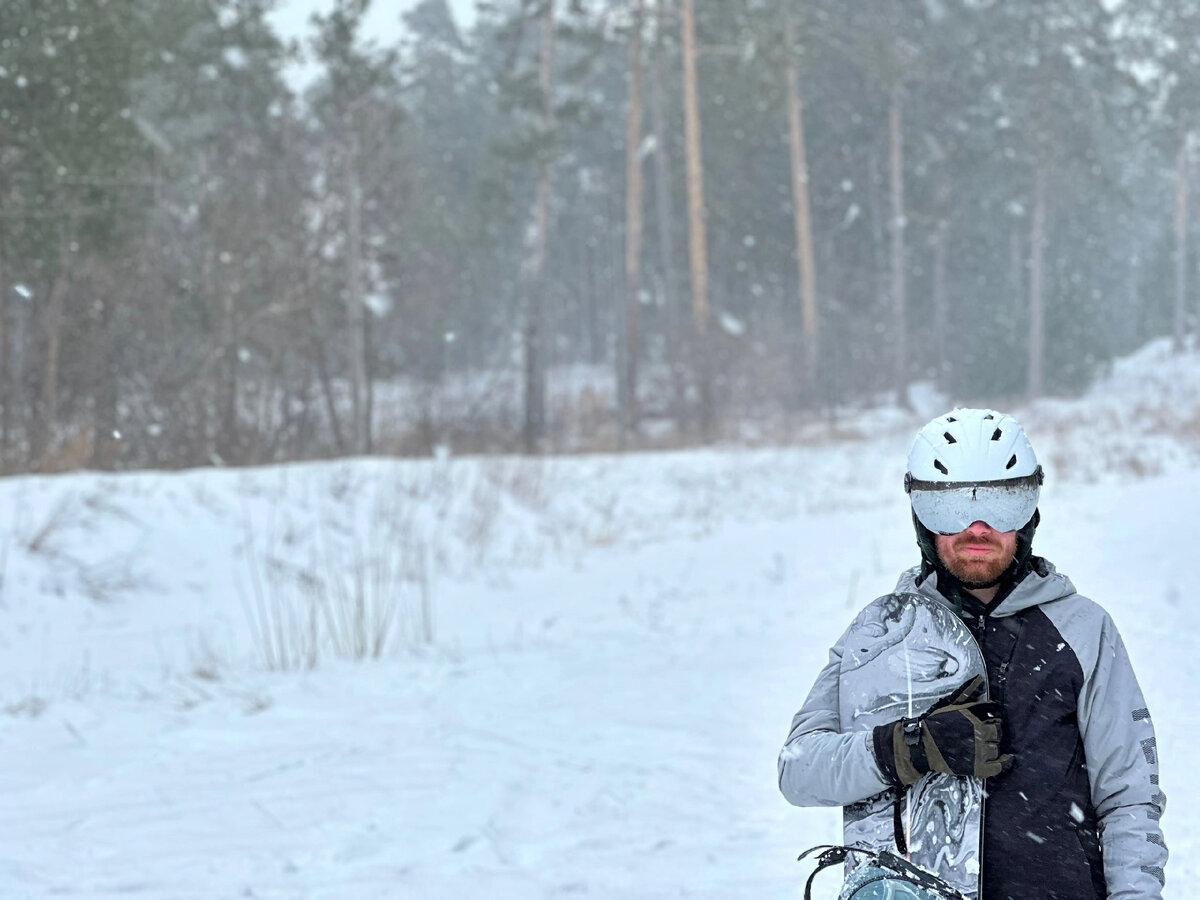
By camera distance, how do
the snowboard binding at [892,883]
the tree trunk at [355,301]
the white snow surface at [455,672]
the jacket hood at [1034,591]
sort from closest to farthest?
the snowboard binding at [892,883], the jacket hood at [1034,591], the white snow surface at [455,672], the tree trunk at [355,301]

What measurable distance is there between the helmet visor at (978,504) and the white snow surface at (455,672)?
1930mm

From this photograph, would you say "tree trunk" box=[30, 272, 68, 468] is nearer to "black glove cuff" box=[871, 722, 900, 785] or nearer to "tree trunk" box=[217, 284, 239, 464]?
"tree trunk" box=[217, 284, 239, 464]

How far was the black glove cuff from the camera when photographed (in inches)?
77.1

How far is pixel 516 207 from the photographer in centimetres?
5072

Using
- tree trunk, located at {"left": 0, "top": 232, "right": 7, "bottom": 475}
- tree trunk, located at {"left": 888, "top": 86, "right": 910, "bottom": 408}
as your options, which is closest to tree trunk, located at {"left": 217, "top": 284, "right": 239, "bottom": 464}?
tree trunk, located at {"left": 0, "top": 232, "right": 7, "bottom": 475}

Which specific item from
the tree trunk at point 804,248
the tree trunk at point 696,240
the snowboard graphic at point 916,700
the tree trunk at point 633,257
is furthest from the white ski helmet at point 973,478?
A: the tree trunk at point 804,248

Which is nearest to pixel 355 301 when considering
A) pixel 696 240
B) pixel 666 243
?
pixel 696 240

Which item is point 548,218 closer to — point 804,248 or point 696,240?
point 804,248

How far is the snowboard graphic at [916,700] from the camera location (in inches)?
78.5

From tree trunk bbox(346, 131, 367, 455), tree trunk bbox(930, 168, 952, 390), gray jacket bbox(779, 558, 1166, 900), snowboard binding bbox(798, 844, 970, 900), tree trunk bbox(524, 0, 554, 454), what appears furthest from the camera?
tree trunk bbox(930, 168, 952, 390)

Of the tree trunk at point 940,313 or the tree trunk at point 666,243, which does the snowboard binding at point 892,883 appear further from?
the tree trunk at point 940,313

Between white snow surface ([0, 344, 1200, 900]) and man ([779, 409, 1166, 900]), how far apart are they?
71.9 inches

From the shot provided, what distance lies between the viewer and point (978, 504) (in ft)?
7.16

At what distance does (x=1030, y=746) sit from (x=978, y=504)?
429 mm
